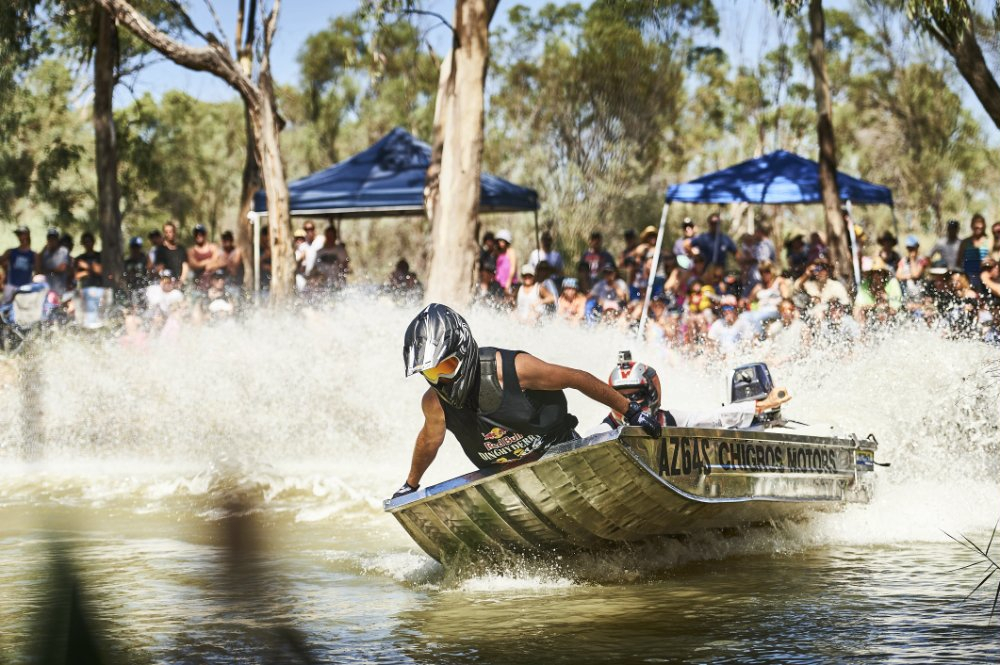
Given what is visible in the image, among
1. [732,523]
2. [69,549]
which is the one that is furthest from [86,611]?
[732,523]

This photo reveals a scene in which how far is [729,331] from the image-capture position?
15148mm

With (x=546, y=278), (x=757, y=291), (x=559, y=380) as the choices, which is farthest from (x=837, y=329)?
(x=559, y=380)

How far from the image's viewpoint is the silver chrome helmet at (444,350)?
264 inches

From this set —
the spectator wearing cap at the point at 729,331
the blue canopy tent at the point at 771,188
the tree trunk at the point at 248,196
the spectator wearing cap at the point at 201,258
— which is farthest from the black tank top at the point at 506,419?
the tree trunk at the point at 248,196

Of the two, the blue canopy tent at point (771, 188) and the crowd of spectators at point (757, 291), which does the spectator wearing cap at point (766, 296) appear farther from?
the blue canopy tent at point (771, 188)

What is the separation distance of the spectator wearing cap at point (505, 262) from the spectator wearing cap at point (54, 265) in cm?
662

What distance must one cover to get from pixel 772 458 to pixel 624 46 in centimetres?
2805

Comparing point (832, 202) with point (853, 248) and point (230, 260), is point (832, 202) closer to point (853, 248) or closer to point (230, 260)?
point (853, 248)

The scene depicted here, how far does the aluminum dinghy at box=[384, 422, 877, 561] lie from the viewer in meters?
7.05

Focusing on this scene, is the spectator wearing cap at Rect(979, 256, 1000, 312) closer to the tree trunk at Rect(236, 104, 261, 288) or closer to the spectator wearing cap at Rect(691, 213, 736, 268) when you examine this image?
the spectator wearing cap at Rect(691, 213, 736, 268)

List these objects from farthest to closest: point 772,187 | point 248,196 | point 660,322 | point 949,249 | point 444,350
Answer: point 248,196, point 772,187, point 949,249, point 660,322, point 444,350

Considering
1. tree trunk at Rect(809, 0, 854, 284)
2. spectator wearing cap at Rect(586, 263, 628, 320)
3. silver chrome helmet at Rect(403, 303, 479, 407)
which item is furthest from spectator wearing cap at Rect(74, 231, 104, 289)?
silver chrome helmet at Rect(403, 303, 479, 407)

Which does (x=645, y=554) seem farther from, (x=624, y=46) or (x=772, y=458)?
(x=624, y=46)

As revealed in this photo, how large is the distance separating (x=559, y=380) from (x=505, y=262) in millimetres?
12205
